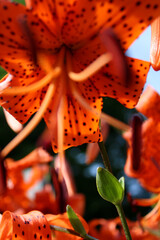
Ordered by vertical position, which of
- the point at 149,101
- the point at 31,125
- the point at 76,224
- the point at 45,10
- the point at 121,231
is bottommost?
the point at 121,231

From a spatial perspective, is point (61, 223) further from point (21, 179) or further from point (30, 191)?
point (30, 191)

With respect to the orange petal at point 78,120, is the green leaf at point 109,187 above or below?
below

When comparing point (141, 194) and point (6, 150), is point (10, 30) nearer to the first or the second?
point (6, 150)

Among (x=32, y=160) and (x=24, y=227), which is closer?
(x=24, y=227)

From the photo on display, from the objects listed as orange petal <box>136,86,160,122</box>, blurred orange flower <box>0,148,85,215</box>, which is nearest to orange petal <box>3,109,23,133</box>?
blurred orange flower <box>0,148,85,215</box>

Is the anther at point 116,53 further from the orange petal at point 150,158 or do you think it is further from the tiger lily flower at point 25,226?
the orange petal at point 150,158

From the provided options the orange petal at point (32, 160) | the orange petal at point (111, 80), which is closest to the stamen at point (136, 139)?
the orange petal at point (111, 80)

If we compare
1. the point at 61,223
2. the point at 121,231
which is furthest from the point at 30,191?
the point at 61,223

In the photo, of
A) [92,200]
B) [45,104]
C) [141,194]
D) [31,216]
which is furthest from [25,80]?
[141,194]
